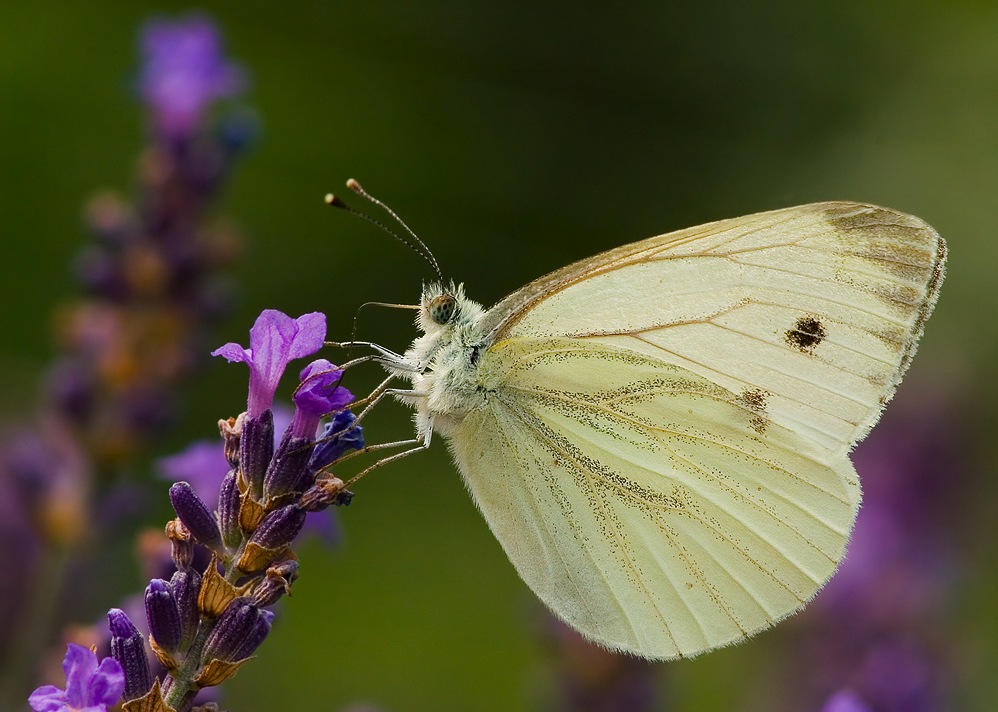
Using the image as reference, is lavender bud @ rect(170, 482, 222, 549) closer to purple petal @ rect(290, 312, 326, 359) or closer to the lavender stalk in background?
purple petal @ rect(290, 312, 326, 359)

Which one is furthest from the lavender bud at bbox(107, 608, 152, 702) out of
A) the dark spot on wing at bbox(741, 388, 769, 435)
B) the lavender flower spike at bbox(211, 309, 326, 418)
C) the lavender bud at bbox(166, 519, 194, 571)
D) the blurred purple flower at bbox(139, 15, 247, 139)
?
the blurred purple flower at bbox(139, 15, 247, 139)

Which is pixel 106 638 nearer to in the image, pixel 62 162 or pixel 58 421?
pixel 58 421

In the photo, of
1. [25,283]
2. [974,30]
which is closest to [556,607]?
[25,283]

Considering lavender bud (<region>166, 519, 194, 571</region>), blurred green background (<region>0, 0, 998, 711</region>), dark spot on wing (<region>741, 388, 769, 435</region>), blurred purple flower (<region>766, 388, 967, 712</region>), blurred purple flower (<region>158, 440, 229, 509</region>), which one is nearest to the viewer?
lavender bud (<region>166, 519, 194, 571</region>)

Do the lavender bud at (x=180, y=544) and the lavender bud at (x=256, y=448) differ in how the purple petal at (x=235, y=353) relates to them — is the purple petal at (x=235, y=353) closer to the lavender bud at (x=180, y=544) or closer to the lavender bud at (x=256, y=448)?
the lavender bud at (x=256, y=448)

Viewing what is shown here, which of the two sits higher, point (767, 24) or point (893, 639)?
point (767, 24)

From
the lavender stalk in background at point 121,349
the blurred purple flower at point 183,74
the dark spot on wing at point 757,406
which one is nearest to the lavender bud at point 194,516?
the dark spot on wing at point 757,406
